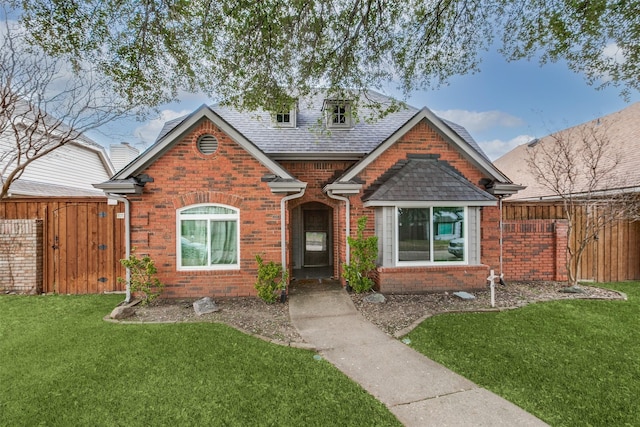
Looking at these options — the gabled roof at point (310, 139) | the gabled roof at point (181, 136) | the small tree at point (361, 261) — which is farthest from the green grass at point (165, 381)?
the gabled roof at point (310, 139)

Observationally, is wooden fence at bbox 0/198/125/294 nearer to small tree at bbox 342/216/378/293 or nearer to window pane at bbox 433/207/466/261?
small tree at bbox 342/216/378/293

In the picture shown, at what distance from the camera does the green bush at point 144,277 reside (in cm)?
→ 732

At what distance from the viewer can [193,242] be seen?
7.87m

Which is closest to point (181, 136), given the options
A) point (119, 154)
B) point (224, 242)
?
point (224, 242)

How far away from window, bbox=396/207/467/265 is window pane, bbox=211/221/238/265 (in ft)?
15.5

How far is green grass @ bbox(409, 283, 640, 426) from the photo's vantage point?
3.41 meters

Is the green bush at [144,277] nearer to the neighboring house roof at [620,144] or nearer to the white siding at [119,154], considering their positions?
the neighboring house roof at [620,144]

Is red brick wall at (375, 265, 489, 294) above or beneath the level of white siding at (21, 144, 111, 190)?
beneath

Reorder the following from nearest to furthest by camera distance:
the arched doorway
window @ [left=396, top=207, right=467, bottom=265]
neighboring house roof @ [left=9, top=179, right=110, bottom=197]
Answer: window @ [left=396, top=207, right=467, bottom=265], neighboring house roof @ [left=9, top=179, right=110, bottom=197], the arched doorway

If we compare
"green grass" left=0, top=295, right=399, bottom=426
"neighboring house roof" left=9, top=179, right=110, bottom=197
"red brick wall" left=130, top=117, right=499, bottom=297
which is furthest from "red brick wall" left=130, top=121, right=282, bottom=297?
"neighboring house roof" left=9, top=179, right=110, bottom=197

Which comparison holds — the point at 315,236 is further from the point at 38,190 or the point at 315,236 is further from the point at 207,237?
the point at 38,190

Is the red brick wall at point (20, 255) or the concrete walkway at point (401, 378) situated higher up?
the red brick wall at point (20, 255)

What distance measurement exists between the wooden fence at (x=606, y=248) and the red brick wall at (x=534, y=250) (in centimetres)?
42

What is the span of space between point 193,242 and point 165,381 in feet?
14.6
